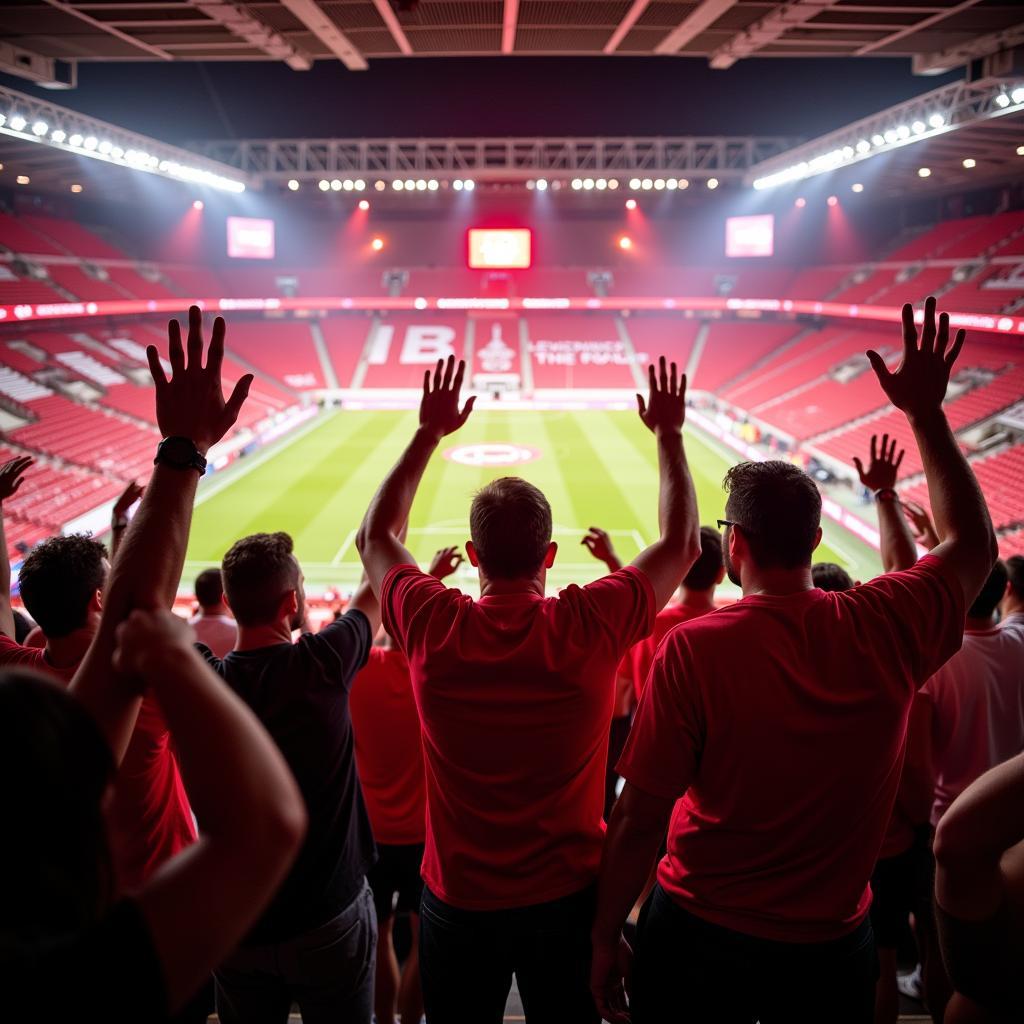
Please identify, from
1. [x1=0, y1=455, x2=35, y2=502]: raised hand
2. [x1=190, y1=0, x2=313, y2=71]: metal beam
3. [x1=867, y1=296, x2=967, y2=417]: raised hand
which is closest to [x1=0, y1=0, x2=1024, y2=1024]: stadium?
[x1=190, y1=0, x2=313, y2=71]: metal beam

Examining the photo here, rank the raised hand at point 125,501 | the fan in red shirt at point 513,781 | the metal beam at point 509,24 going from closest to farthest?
1. the fan in red shirt at point 513,781
2. the raised hand at point 125,501
3. the metal beam at point 509,24

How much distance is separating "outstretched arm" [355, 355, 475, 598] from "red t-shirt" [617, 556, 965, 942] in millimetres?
949

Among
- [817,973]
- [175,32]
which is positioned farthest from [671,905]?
[175,32]

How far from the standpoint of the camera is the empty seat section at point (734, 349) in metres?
35.4

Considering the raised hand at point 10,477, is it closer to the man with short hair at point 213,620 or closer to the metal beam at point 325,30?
the man with short hair at point 213,620

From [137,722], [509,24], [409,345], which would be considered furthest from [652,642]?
[409,345]

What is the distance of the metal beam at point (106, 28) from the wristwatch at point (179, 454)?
1196cm

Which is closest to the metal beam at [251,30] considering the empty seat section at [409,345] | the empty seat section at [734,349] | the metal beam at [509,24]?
the metal beam at [509,24]

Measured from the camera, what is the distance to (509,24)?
425 inches

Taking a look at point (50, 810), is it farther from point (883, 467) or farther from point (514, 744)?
point (883, 467)

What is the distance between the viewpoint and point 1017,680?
3.26 meters

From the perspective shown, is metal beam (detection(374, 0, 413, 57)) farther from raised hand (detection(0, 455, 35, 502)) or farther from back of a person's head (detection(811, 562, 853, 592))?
back of a person's head (detection(811, 562, 853, 592))

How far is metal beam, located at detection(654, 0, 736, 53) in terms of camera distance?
9.97 m

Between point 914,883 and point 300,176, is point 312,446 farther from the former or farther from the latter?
point 914,883
